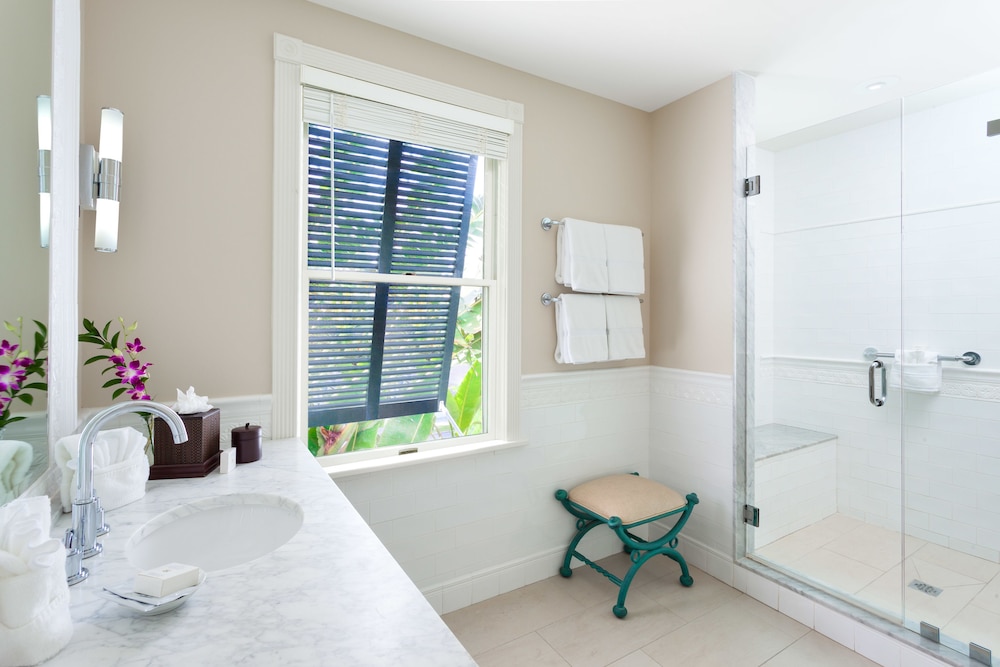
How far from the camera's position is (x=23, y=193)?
2.84ft

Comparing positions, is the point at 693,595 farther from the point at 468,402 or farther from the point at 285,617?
the point at 285,617

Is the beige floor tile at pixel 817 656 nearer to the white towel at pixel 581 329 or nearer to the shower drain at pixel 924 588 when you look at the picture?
the shower drain at pixel 924 588

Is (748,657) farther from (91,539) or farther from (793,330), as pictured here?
(91,539)

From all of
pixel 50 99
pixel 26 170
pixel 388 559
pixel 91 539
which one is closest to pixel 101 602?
pixel 91 539

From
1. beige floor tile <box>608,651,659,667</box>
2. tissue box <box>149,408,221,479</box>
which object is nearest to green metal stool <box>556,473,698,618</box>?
beige floor tile <box>608,651,659,667</box>

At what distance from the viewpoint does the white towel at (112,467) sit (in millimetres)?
1076

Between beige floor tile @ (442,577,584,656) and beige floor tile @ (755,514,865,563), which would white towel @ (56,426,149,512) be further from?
beige floor tile @ (755,514,865,563)

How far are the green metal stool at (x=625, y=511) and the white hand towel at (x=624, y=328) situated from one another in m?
0.68

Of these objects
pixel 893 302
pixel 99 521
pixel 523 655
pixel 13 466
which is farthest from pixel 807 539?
pixel 13 466

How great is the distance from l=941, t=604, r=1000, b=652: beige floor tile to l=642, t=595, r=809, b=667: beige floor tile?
1.70ft

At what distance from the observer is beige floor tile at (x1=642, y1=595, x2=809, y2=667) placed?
74.4 inches

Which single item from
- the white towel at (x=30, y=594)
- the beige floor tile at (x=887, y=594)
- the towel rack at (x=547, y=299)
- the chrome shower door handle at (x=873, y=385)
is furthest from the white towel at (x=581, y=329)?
the white towel at (x=30, y=594)

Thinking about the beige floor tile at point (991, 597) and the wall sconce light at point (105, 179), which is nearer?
the wall sconce light at point (105, 179)

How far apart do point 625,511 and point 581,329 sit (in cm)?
90
